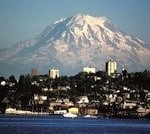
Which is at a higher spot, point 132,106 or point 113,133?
point 132,106

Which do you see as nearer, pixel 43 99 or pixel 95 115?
pixel 95 115

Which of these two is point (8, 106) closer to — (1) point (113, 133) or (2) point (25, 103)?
(2) point (25, 103)

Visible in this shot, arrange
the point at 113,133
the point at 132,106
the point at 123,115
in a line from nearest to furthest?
1. the point at 113,133
2. the point at 123,115
3. the point at 132,106

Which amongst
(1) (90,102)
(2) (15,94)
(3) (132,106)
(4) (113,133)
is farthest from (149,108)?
(4) (113,133)

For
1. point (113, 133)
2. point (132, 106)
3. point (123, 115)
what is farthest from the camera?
point (132, 106)

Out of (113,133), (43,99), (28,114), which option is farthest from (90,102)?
(113,133)

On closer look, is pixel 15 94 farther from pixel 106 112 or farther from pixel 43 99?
pixel 106 112

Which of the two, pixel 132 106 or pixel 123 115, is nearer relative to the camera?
pixel 123 115

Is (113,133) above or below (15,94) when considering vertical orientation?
below
